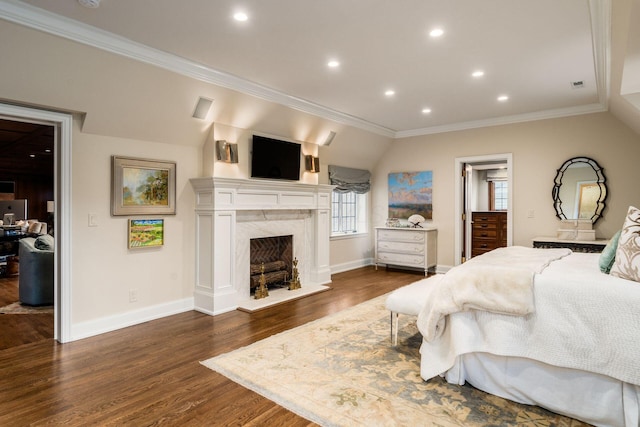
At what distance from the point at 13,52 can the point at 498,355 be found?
13.2 feet

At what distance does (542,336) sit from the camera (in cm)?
219

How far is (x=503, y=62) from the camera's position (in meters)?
3.67

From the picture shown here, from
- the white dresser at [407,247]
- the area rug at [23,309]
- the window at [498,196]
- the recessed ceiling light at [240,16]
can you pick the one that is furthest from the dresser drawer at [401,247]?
the area rug at [23,309]

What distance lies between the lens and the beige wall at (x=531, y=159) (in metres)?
5.10

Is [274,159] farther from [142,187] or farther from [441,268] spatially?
[441,268]

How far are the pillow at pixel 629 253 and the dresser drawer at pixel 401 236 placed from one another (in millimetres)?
4142

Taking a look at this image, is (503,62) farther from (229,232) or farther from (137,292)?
(137,292)

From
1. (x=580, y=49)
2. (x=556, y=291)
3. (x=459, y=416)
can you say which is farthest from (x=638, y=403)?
(x=580, y=49)

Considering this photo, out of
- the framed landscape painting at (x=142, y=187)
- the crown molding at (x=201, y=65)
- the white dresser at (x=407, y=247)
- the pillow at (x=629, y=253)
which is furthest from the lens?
the white dresser at (x=407, y=247)

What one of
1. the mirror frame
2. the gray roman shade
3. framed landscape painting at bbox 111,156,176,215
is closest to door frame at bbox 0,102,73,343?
framed landscape painting at bbox 111,156,176,215

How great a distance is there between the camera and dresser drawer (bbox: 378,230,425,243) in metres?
6.52

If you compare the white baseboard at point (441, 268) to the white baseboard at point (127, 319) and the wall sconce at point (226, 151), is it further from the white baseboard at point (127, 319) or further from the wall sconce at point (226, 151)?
the white baseboard at point (127, 319)

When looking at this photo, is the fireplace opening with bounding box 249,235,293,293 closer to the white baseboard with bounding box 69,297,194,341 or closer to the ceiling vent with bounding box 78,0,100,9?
the white baseboard with bounding box 69,297,194,341

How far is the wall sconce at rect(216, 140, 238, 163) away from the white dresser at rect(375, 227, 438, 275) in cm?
340
